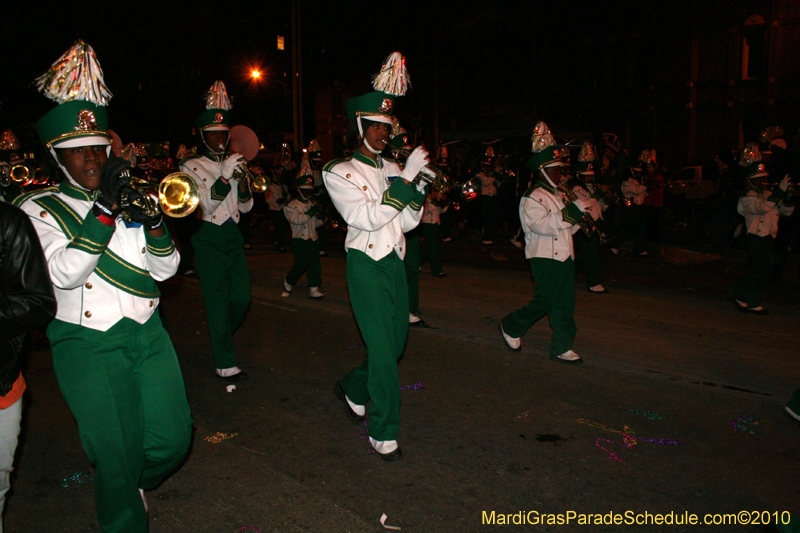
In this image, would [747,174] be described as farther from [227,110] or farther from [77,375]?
[77,375]

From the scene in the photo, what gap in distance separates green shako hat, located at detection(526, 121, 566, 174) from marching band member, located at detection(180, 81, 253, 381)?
9.17 ft

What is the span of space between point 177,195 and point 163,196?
7cm

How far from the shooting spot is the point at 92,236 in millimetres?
2574

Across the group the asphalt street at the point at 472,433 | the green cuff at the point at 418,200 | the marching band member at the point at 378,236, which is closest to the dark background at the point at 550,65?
the asphalt street at the point at 472,433

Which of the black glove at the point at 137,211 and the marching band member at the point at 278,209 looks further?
the marching band member at the point at 278,209

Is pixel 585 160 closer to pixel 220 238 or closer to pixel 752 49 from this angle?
pixel 220 238

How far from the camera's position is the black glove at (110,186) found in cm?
254

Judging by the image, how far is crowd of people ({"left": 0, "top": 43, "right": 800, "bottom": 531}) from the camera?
2607 millimetres

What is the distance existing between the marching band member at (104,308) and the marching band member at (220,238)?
96.3 inches

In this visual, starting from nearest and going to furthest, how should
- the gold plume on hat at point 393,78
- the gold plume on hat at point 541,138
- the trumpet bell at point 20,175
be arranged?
the gold plume on hat at point 393,78, the gold plume on hat at point 541,138, the trumpet bell at point 20,175

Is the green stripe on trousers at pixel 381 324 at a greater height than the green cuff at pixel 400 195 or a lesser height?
lesser

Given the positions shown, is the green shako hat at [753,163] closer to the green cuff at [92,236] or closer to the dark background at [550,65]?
the green cuff at [92,236]

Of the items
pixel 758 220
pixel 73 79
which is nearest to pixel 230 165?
pixel 73 79

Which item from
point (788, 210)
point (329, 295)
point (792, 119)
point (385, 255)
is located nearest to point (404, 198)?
point (385, 255)
